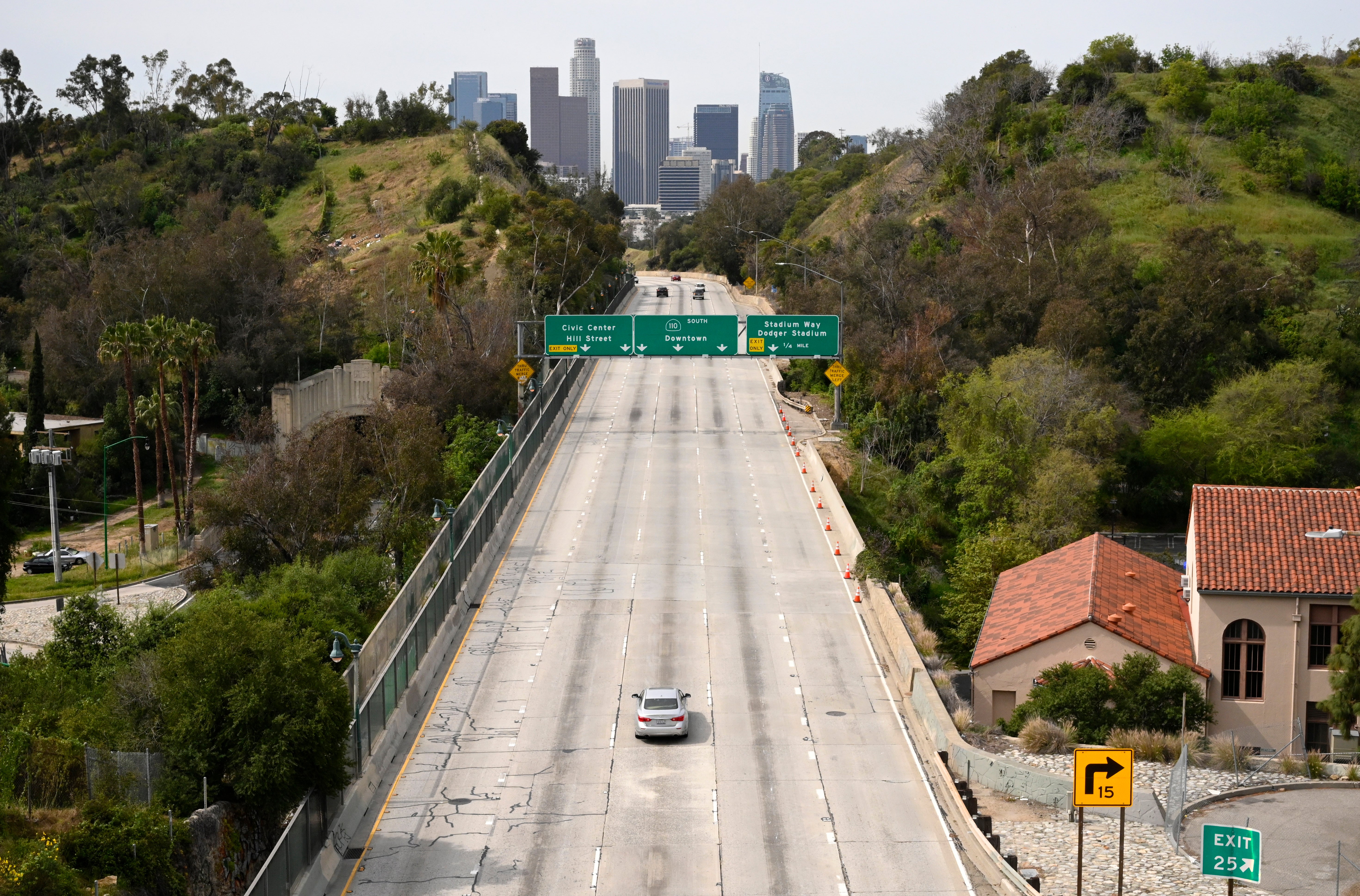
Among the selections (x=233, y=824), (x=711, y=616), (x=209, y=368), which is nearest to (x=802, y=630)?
(x=711, y=616)

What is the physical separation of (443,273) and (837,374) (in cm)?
2352

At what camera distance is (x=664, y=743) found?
30469 mm

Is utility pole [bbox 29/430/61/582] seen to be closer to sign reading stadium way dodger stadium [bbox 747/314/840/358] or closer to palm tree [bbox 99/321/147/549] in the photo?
palm tree [bbox 99/321/147/549]

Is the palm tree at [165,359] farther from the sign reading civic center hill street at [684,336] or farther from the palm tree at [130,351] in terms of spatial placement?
the sign reading civic center hill street at [684,336]

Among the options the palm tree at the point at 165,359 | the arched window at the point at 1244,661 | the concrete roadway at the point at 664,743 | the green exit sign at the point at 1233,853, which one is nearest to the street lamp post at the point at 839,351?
the concrete roadway at the point at 664,743

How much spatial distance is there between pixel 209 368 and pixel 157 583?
3176cm

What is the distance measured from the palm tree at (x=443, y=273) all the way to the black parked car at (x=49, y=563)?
22149mm

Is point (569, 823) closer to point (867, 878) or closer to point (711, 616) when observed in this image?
point (867, 878)

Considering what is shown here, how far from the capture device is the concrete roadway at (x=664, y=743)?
24547 millimetres

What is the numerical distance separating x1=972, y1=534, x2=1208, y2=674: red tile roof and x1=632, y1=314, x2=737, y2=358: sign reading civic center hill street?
84.4 feet

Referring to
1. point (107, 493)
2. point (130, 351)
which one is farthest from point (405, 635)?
point (107, 493)

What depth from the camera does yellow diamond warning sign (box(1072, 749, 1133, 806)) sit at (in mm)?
A: 20406

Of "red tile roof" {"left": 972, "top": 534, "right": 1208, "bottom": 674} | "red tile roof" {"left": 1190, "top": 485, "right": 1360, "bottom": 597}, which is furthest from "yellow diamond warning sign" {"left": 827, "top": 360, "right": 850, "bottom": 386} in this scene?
"red tile roof" {"left": 1190, "top": 485, "right": 1360, "bottom": 597}

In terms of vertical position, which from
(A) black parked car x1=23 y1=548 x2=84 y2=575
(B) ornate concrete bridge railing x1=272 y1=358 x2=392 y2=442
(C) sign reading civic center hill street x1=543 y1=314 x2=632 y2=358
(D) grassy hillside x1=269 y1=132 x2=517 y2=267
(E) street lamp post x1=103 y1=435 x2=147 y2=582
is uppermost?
(D) grassy hillside x1=269 y1=132 x2=517 y2=267
